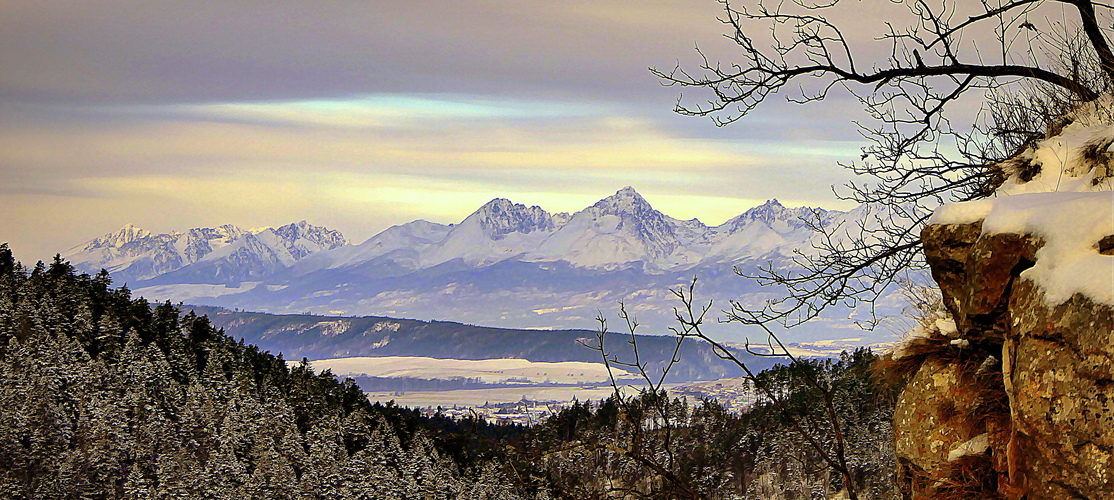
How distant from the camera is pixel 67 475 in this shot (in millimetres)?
78688

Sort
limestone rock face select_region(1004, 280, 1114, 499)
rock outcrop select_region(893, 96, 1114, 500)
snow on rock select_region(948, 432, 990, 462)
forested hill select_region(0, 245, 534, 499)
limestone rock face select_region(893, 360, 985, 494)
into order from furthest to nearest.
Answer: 1. forested hill select_region(0, 245, 534, 499)
2. limestone rock face select_region(893, 360, 985, 494)
3. snow on rock select_region(948, 432, 990, 462)
4. rock outcrop select_region(893, 96, 1114, 500)
5. limestone rock face select_region(1004, 280, 1114, 499)

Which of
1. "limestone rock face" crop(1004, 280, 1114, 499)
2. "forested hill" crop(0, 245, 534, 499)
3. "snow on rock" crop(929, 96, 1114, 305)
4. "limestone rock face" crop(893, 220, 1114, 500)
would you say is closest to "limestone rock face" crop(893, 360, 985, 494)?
"limestone rock face" crop(893, 220, 1114, 500)

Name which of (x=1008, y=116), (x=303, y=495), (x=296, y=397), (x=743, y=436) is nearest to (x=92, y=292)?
(x=296, y=397)

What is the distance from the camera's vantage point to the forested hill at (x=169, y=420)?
81.6m

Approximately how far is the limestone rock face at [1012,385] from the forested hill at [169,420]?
67.5 metres

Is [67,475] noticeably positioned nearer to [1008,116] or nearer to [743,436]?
[743,436]

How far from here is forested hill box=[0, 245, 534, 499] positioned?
268 ft

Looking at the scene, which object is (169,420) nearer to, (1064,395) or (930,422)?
(930,422)

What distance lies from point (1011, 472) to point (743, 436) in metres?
106

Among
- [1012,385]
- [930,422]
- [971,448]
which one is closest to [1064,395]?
[1012,385]

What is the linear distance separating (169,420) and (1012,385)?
3924 inches

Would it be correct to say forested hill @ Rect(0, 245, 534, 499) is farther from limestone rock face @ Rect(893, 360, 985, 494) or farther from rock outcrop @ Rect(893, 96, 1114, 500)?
rock outcrop @ Rect(893, 96, 1114, 500)

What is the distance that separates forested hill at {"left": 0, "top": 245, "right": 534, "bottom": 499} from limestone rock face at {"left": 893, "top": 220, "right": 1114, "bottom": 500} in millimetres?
67520

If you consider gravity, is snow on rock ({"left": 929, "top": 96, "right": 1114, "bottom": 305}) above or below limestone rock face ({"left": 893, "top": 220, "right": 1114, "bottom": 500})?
above
